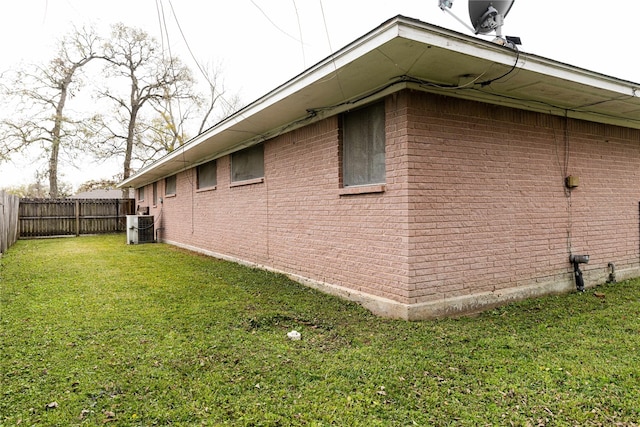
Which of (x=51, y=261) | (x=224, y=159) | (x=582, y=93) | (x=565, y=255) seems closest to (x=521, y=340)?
(x=565, y=255)

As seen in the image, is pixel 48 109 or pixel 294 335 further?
pixel 48 109

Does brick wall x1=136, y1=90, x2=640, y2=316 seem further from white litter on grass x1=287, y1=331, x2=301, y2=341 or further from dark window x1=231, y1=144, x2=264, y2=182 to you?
white litter on grass x1=287, y1=331, x2=301, y2=341

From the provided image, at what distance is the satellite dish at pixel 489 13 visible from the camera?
5059 mm

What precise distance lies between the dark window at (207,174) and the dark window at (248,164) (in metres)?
1.23

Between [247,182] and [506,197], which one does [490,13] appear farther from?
[247,182]

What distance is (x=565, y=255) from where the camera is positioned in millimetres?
5387

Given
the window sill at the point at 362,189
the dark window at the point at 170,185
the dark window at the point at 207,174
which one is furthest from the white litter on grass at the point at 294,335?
the dark window at the point at 170,185

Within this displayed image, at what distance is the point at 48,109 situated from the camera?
2192 centimetres

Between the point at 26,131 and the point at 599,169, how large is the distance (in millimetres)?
25860

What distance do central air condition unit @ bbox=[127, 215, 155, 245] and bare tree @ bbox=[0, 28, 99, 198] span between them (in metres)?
11.0

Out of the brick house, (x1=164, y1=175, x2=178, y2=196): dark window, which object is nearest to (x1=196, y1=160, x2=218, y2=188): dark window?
(x1=164, y1=175, x2=178, y2=196): dark window

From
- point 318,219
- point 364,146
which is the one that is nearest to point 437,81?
point 364,146

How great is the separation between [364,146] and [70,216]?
55.1 ft

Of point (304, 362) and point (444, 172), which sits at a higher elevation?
point (444, 172)
